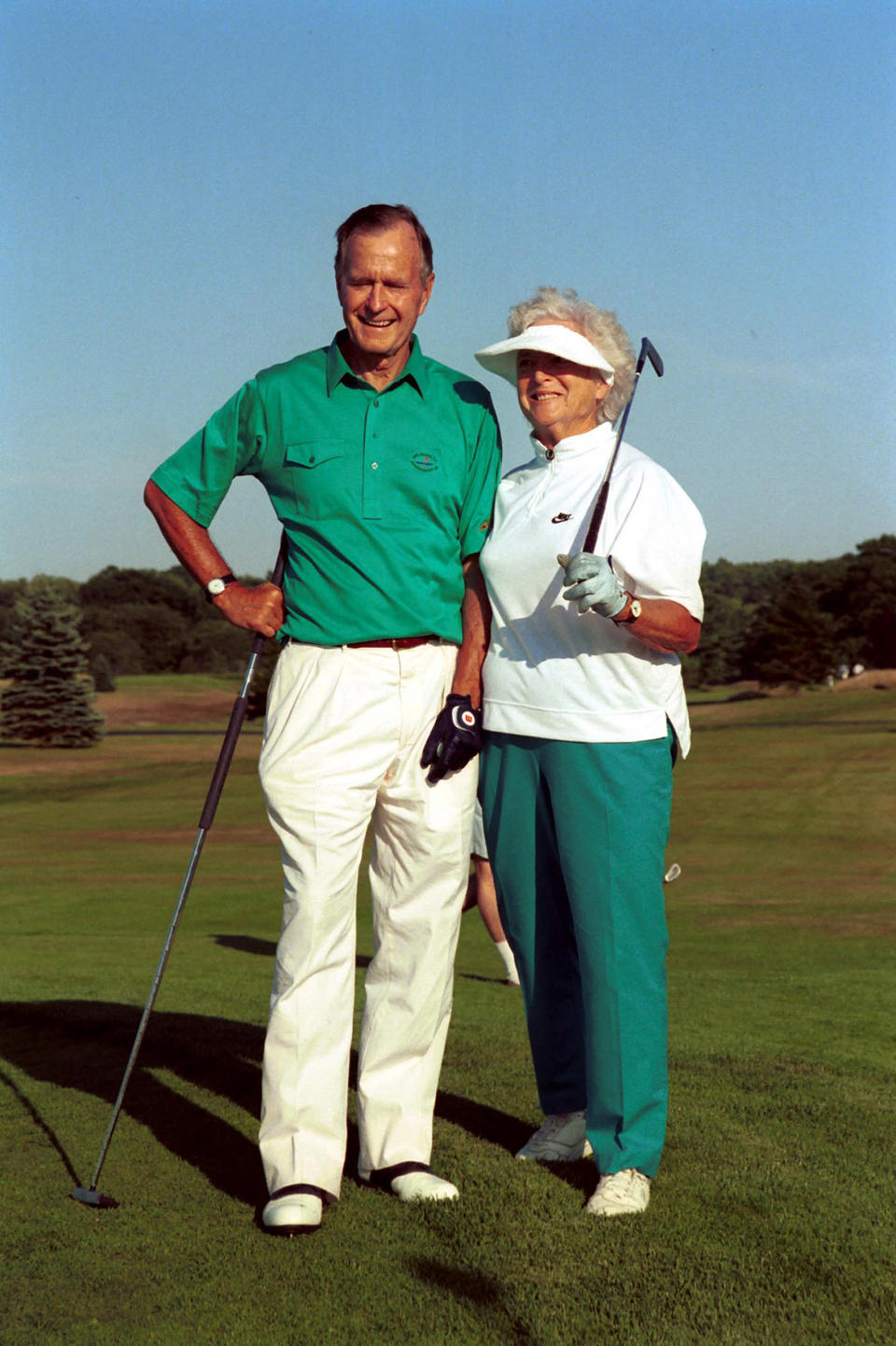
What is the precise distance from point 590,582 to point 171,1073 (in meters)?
2.48

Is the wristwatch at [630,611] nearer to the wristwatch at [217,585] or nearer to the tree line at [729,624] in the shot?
the wristwatch at [217,585]

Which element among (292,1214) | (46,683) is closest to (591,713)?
(292,1214)

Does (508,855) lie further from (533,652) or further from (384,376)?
(384,376)

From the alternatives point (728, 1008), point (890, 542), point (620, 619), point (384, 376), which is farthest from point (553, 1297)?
point (890, 542)

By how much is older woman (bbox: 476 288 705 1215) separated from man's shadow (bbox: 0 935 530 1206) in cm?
58

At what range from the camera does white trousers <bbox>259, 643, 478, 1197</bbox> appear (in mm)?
3518

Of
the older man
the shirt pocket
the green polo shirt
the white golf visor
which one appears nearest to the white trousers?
the older man

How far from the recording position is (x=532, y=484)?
3.81 meters

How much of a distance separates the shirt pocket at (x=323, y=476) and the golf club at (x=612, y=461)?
613 mm

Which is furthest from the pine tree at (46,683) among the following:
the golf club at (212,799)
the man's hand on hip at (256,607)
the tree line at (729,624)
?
the man's hand on hip at (256,607)

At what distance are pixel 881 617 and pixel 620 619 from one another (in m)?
77.1

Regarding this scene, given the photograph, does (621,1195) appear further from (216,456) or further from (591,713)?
(216,456)

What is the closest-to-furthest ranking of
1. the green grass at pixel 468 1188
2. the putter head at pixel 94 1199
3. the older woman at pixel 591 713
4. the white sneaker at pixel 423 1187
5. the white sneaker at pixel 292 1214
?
the green grass at pixel 468 1188 → the white sneaker at pixel 292 1214 → the putter head at pixel 94 1199 → the white sneaker at pixel 423 1187 → the older woman at pixel 591 713

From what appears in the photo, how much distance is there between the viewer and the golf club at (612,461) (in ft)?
11.4
